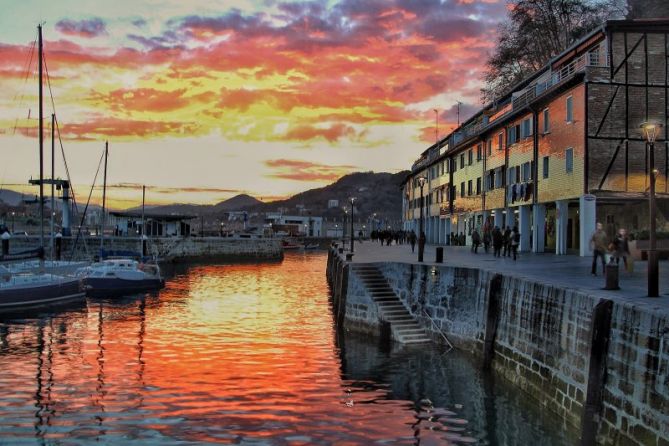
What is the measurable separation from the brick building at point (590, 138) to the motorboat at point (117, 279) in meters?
27.1

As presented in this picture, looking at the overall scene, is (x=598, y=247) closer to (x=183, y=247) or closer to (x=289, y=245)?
(x=183, y=247)

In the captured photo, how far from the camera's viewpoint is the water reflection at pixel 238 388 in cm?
1508

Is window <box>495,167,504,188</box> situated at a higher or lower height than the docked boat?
higher

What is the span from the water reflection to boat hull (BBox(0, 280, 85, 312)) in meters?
2.40

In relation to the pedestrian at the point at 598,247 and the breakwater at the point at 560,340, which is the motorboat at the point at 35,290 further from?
the pedestrian at the point at 598,247

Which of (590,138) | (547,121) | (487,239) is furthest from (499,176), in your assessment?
(590,138)

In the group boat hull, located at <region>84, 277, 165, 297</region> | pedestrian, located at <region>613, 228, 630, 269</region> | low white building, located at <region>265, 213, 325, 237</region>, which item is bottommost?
boat hull, located at <region>84, 277, 165, 297</region>

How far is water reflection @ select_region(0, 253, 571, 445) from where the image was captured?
15.1 m

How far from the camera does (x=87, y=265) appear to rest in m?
50.1

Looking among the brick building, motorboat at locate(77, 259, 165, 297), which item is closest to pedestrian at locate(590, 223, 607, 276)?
the brick building

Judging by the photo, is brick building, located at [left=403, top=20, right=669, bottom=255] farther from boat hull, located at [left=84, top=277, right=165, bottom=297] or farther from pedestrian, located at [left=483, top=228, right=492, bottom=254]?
boat hull, located at [left=84, top=277, right=165, bottom=297]

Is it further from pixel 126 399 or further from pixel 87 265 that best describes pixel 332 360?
pixel 87 265

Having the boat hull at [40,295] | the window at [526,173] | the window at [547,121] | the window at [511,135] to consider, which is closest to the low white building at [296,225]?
the window at [511,135]

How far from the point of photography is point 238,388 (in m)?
19.1
